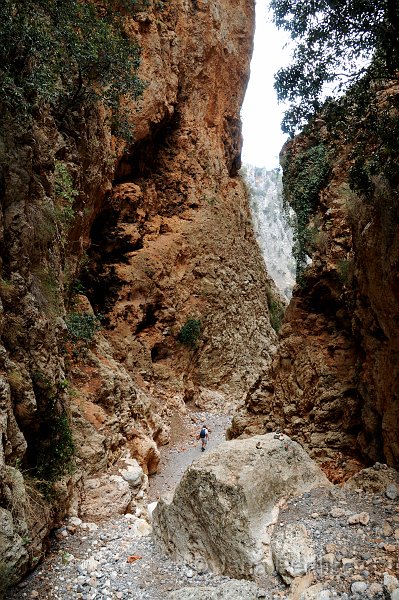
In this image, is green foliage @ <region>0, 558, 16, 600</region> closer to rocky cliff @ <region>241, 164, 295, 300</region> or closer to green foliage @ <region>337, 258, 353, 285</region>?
green foliage @ <region>337, 258, 353, 285</region>

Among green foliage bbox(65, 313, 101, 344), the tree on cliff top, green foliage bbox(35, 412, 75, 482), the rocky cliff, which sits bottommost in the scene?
green foliage bbox(35, 412, 75, 482)

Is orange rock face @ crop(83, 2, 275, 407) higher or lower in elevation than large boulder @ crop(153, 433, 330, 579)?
higher

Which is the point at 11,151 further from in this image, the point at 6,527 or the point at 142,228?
the point at 142,228

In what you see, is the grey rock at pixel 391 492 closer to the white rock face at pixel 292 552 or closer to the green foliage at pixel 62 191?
the white rock face at pixel 292 552

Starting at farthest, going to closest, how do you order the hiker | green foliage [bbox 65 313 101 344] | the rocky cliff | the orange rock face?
the rocky cliff, the orange rock face, the hiker, green foliage [bbox 65 313 101 344]

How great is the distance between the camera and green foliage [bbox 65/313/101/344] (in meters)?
11.2

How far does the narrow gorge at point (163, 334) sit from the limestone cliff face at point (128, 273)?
7 cm

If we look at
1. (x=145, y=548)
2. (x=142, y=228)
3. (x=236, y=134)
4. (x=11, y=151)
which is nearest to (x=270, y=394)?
(x=145, y=548)

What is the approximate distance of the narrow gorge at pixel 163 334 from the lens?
6.07 meters

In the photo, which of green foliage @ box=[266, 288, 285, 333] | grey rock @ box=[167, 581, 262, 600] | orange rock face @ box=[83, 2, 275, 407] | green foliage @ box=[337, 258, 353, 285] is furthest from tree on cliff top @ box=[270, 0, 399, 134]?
green foliage @ box=[266, 288, 285, 333]

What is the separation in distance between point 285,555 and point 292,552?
0.34 feet

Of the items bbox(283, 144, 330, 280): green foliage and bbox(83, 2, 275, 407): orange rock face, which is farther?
bbox(83, 2, 275, 407): orange rock face

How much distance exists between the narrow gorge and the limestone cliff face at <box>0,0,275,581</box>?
0.23 feet

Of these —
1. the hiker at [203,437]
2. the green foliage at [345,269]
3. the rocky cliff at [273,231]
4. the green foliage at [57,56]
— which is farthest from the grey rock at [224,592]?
the rocky cliff at [273,231]
